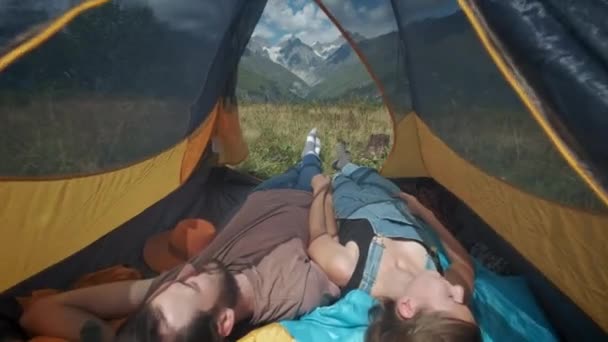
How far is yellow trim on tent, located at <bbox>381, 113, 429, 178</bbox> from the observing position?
267cm

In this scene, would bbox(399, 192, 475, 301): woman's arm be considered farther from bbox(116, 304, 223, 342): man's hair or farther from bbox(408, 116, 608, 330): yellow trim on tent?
bbox(116, 304, 223, 342): man's hair

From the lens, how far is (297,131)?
3.04 metres

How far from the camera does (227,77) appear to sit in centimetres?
281

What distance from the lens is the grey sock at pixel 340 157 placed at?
2.76 metres

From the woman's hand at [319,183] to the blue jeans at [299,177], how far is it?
52mm

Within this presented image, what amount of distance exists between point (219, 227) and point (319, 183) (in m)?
0.47

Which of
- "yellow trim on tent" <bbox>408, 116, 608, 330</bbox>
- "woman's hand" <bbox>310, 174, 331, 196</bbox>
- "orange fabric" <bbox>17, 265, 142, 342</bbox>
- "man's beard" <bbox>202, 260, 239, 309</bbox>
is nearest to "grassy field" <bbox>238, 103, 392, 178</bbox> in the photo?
"woman's hand" <bbox>310, 174, 331, 196</bbox>

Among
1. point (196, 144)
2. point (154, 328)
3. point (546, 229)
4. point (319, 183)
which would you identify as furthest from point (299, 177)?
point (154, 328)

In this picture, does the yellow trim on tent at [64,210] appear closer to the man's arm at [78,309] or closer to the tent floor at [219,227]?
the tent floor at [219,227]

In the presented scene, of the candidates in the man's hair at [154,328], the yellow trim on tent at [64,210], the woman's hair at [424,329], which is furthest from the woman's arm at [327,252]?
the yellow trim on tent at [64,210]

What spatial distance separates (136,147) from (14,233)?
0.58m

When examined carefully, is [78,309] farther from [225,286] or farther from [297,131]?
[297,131]

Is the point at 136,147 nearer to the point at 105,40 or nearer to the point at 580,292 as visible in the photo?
the point at 105,40

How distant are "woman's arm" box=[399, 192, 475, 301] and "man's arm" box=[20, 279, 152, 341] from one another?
931 mm
